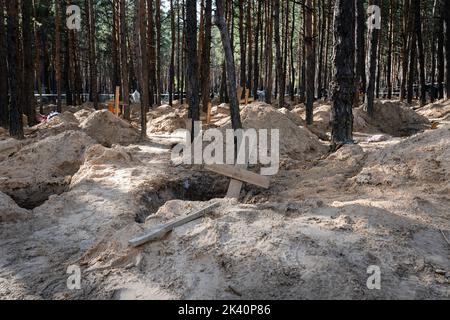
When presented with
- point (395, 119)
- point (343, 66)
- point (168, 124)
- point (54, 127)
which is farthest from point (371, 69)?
point (54, 127)

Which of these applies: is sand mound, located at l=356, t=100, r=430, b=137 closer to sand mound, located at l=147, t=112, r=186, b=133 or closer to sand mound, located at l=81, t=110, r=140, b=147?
sand mound, located at l=147, t=112, r=186, b=133

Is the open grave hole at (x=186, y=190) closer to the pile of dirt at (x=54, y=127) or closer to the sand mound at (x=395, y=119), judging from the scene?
the pile of dirt at (x=54, y=127)

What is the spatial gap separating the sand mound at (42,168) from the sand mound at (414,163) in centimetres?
606

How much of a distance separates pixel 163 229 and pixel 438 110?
62.1 ft

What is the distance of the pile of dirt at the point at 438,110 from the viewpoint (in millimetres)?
19136

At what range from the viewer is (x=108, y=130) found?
1420cm

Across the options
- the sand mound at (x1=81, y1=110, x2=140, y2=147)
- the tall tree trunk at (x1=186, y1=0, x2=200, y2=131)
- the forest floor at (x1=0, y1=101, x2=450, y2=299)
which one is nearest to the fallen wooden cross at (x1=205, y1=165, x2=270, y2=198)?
the forest floor at (x1=0, y1=101, x2=450, y2=299)

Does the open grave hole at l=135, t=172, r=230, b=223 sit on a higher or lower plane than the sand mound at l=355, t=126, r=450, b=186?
lower

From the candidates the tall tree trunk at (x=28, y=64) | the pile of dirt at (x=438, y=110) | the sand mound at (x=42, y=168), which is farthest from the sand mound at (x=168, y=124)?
the pile of dirt at (x=438, y=110)

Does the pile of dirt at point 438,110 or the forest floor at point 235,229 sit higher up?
the pile of dirt at point 438,110

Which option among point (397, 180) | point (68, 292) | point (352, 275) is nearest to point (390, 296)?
point (352, 275)

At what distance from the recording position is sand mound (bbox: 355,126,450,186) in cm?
658

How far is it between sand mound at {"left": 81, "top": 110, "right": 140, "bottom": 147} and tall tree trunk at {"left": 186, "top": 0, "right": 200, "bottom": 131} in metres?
2.95

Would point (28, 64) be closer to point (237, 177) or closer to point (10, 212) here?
point (10, 212)
